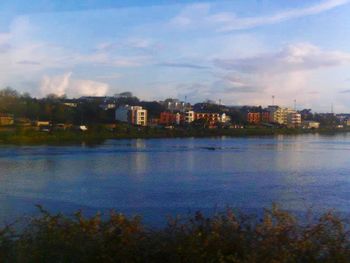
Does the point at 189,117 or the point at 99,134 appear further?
the point at 189,117

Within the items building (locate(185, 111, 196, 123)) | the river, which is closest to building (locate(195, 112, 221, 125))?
building (locate(185, 111, 196, 123))

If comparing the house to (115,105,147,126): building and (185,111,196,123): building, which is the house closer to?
(115,105,147,126): building

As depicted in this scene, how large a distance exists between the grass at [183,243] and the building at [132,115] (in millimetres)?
45418

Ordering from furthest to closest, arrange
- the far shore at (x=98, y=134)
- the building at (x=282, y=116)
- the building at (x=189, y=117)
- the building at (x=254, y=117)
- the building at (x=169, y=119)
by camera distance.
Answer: the building at (x=282, y=116) → the building at (x=254, y=117) → the building at (x=189, y=117) → the building at (x=169, y=119) → the far shore at (x=98, y=134)

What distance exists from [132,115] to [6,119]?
67.4 ft

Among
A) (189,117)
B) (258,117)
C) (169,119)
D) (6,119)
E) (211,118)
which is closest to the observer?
(6,119)

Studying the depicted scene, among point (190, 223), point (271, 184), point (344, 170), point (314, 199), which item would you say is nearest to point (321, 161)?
point (344, 170)

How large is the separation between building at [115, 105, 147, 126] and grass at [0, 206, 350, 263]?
45418 mm

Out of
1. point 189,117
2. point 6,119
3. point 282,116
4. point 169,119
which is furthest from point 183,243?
point 282,116

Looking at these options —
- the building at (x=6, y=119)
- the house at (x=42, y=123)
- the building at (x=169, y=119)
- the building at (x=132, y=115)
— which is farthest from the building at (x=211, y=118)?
the building at (x=6, y=119)

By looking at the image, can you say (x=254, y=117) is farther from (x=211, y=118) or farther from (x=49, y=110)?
(x=49, y=110)

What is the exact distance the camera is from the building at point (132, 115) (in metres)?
49.0

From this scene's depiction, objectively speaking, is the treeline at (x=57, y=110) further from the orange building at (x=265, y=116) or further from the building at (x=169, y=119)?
the orange building at (x=265, y=116)

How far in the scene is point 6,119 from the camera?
29.6 m
